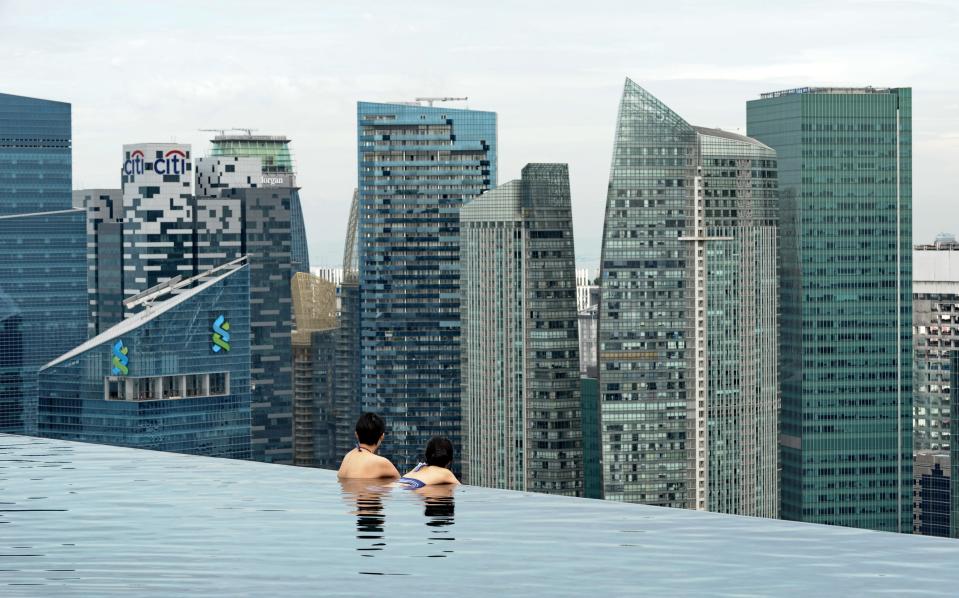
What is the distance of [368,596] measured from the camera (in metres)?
34.5

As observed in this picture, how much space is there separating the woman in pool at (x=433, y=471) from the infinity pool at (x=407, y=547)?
45 cm

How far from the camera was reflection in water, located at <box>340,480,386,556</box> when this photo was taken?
4162cm

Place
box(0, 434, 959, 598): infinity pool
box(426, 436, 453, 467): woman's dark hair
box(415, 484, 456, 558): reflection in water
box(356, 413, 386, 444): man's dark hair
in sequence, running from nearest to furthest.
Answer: box(0, 434, 959, 598): infinity pool < box(415, 484, 456, 558): reflection in water < box(426, 436, 453, 467): woman's dark hair < box(356, 413, 386, 444): man's dark hair

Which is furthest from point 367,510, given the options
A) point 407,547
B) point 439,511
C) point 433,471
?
point 407,547

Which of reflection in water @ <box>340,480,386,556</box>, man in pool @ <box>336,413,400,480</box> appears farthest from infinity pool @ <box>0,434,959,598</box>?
man in pool @ <box>336,413,400,480</box>

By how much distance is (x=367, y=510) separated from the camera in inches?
1859

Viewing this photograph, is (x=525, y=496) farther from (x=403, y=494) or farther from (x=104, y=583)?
(x=104, y=583)

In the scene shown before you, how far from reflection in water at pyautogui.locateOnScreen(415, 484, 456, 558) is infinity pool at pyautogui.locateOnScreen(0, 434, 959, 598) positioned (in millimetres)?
80

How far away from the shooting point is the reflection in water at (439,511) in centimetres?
4203

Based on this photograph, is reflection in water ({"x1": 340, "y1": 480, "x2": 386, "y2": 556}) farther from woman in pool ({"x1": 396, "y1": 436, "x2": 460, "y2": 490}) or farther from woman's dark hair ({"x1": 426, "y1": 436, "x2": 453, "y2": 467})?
woman's dark hair ({"x1": 426, "y1": 436, "x2": 453, "y2": 467})

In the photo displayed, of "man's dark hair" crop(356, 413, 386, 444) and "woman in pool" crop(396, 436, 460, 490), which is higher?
"man's dark hair" crop(356, 413, 386, 444)

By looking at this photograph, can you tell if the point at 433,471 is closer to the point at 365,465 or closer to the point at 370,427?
the point at 370,427

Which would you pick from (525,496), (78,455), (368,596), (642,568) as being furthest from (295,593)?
(78,455)

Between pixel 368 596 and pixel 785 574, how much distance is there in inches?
362
